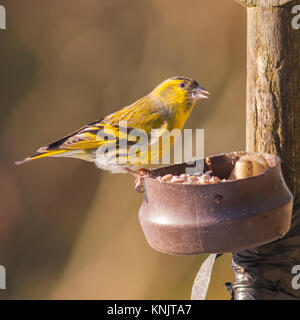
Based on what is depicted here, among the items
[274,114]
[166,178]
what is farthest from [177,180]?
[274,114]

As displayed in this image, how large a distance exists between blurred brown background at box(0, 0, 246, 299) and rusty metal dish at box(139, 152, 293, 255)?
4002 millimetres

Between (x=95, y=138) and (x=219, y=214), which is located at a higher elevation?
(x=95, y=138)

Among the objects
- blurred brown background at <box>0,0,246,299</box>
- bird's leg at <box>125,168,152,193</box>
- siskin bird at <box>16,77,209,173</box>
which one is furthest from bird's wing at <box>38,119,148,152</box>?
blurred brown background at <box>0,0,246,299</box>

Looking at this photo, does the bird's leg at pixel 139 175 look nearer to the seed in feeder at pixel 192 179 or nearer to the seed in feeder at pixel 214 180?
the seed in feeder at pixel 192 179

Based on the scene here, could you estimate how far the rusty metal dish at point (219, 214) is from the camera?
3541 mm

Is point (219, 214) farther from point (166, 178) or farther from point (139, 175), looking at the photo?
point (139, 175)

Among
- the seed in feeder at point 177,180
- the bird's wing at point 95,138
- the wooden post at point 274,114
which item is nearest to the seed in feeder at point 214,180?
the seed in feeder at point 177,180

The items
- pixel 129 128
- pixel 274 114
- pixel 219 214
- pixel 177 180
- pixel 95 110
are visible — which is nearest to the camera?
pixel 219 214

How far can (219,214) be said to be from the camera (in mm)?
3545

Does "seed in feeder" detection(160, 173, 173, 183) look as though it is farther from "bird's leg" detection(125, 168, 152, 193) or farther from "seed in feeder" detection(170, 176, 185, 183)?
"bird's leg" detection(125, 168, 152, 193)

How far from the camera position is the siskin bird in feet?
15.1

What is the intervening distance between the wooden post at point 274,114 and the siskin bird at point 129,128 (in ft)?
1.99

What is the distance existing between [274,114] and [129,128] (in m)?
1.04

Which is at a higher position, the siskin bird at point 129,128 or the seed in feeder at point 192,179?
the siskin bird at point 129,128
